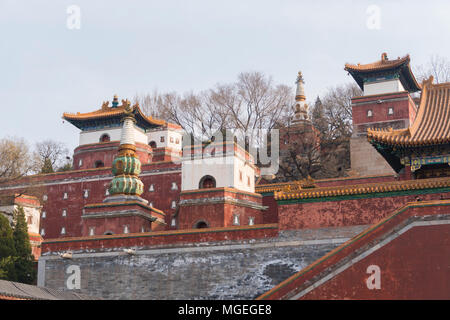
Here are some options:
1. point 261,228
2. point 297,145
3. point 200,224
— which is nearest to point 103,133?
point 297,145

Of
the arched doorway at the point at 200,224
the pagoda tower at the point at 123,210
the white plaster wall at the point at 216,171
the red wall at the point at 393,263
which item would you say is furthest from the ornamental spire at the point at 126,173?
the red wall at the point at 393,263

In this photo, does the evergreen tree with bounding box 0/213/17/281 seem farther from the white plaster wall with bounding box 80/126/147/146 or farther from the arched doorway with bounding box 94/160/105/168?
the white plaster wall with bounding box 80/126/147/146

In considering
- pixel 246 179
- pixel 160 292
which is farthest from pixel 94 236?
pixel 246 179

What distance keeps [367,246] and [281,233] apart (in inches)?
188

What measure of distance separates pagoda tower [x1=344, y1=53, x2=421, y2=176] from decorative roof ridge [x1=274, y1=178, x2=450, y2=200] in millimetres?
17186

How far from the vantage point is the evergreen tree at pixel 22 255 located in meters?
30.7

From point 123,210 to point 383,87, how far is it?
67.2 feet

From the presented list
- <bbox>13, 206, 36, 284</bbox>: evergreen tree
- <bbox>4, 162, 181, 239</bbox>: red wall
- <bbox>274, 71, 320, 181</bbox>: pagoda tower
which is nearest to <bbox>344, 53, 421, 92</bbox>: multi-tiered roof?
<bbox>274, 71, 320, 181</bbox>: pagoda tower

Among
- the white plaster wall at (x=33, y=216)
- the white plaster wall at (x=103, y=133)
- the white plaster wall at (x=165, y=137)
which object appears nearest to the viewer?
the white plaster wall at (x=33, y=216)

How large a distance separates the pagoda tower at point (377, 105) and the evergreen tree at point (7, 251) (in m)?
20.7

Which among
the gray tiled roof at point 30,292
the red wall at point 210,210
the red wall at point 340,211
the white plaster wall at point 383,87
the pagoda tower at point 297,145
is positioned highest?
the white plaster wall at point 383,87

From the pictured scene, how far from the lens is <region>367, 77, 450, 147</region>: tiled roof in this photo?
24.1 meters

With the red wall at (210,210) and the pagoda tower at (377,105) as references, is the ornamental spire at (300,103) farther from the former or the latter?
the red wall at (210,210)
